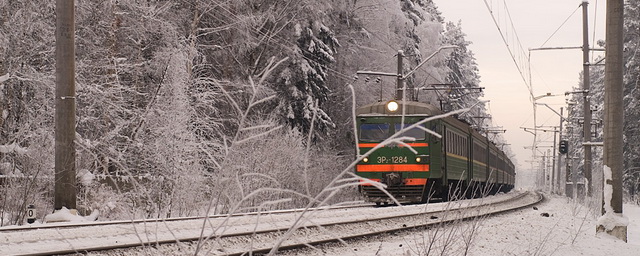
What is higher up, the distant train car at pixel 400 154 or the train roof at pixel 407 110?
the train roof at pixel 407 110

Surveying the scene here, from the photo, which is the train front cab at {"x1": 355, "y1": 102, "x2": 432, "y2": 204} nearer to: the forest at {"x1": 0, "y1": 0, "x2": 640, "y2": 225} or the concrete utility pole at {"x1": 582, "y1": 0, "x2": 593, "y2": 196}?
the forest at {"x1": 0, "y1": 0, "x2": 640, "y2": 225}

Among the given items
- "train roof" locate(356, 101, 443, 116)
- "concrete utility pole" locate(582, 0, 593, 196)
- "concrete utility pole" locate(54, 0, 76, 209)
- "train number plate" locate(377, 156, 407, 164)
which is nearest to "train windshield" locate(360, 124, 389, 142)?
"train roof" locate(356, 101, 443, 116)

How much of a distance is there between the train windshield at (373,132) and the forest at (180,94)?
7.58 feet

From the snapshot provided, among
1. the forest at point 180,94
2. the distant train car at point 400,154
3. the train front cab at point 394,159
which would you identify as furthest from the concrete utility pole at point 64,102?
the train front cab at point 394,159

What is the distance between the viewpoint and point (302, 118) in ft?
92.0

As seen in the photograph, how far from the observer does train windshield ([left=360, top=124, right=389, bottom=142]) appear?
1936cm

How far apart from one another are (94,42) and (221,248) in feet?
38.6

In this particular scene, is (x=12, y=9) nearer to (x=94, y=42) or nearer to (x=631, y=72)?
(x=94, y=42)

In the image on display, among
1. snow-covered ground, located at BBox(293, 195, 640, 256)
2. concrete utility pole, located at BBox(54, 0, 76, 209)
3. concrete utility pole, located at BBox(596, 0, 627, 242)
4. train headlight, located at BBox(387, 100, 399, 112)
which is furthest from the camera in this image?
train headlight, located at BBox(387, 100, 399, 112)

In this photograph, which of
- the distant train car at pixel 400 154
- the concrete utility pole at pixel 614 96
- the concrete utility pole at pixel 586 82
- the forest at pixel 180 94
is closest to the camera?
the concrete utility pole at pixel 614 96

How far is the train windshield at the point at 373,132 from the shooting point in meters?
19.4

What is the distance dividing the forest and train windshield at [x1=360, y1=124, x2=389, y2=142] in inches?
91.0

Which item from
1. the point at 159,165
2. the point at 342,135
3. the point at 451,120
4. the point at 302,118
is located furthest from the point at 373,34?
the point at 159,165

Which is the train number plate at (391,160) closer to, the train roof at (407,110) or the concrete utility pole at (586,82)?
the train roof at (407,110)
